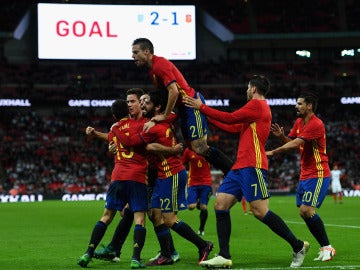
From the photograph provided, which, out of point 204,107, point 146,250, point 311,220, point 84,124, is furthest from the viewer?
point 84,124

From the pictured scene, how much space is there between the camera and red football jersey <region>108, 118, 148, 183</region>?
36.6 feet

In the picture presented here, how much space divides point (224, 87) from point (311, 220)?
49.3m

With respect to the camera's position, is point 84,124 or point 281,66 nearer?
A: point 84,124

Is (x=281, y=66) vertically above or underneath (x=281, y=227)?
above

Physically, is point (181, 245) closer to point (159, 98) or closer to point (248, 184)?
point (159, 98)

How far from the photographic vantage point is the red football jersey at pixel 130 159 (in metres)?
11.2

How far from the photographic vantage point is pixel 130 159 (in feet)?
37.0

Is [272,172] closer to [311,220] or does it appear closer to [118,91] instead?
[118,91]

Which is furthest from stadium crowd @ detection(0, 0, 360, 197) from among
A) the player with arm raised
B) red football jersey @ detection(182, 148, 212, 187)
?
the player with arm raised

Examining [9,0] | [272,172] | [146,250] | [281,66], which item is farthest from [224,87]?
[146,250]

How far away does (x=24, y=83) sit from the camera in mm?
57656

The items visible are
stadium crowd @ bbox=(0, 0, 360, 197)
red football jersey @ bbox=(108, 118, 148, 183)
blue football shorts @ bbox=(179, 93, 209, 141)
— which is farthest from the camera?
stadium crowd @ bbox=(0, 0, 360, 197)

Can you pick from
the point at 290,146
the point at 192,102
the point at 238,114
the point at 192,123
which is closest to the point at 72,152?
the point at 290,146

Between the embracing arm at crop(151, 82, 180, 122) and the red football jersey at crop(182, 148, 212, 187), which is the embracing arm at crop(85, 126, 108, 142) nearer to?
the embracing arm at crop(151, 82, 180, 122)
